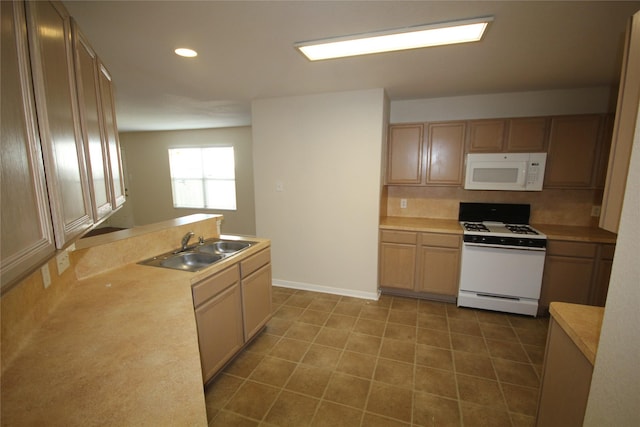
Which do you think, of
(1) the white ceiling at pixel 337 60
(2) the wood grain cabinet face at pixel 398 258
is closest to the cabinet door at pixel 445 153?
(1) the white ceiling at pixel 337 60

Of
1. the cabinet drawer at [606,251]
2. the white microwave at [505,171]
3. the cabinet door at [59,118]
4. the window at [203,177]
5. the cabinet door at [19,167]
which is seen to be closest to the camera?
the cabinet door at [19,167]

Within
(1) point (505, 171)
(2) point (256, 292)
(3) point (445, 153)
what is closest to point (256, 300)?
(2) point (256, 292)

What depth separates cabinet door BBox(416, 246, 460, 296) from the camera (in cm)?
323

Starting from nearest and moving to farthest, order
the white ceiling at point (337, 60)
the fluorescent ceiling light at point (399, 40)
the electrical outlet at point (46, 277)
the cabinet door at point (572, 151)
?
the electrical outlet at point (46, 277), the white ceiling at point (337, 60), the fluorescent ceiling light at point (399, 40), the cabinet door at point (572, 151)

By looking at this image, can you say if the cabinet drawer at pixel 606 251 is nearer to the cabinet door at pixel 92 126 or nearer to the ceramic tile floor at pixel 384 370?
the ceramic tile floor at pixel 384 370

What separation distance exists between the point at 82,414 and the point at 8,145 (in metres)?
0.71

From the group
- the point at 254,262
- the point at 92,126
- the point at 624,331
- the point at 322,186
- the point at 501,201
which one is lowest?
the point at 254,262

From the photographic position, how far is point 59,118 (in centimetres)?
86

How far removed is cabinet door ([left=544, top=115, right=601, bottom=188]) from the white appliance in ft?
2.16

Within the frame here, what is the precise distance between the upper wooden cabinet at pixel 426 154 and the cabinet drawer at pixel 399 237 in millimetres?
686

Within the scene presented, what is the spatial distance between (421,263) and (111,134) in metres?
3.16

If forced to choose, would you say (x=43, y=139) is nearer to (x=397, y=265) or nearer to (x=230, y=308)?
(x=230, y=308)

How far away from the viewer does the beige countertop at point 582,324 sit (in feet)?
3.43

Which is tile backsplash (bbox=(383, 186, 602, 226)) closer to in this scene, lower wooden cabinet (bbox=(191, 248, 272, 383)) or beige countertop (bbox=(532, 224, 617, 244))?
beige countertop (bbox=(532, 224, 617, 244))
